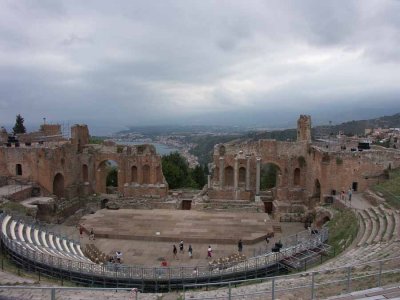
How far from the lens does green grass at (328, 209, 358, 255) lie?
80.7ft

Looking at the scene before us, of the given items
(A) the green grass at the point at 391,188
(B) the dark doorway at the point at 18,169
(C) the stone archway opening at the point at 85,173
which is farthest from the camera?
(C) the stone archway opening at the point at 85,173

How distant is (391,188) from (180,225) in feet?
56.1

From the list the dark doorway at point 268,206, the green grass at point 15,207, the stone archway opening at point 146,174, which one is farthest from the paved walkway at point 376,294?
the stone archway opening at point 146,174

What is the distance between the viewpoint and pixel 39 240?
25.8 m

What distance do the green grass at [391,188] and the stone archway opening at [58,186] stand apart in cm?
2989

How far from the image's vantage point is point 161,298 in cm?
1551

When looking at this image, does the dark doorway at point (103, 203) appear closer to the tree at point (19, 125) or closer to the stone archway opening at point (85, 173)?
the stone archway opening at point (85, 173)

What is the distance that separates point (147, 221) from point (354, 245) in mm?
17807

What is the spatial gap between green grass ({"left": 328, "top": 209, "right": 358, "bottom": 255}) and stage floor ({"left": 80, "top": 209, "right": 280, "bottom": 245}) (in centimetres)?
529

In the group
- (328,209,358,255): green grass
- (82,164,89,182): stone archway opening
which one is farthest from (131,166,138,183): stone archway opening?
(328,209,358,255): green grass

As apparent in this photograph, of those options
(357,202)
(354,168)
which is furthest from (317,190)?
(357,202)

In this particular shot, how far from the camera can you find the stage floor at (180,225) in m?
30.7

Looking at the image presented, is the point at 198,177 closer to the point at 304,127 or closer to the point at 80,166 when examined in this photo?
the point at 80,166

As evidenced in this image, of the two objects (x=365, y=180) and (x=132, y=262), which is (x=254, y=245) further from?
(x=365, y=180)
